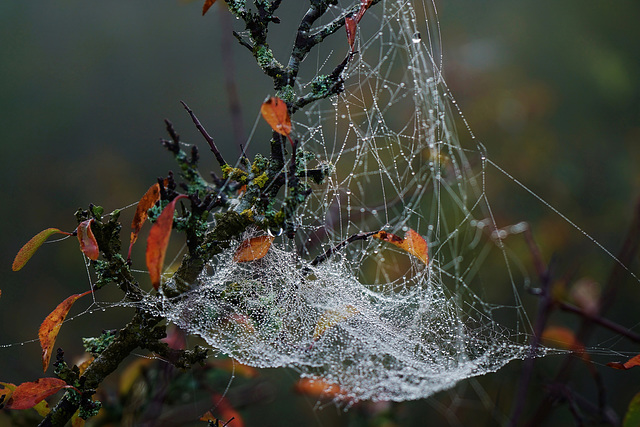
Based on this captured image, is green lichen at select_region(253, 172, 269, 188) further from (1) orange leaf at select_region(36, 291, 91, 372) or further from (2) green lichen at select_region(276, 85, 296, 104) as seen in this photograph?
(1) orange leaf at select_region(36, 291, 91, 372)

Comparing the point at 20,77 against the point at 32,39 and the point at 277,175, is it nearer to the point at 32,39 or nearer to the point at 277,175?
the point at 32,39

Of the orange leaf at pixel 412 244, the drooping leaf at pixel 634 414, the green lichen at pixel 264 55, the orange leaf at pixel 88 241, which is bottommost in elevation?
the drooping leaf at pixel 634 414

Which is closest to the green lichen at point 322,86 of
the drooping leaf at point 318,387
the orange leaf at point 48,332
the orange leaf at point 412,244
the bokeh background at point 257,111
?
the orange leaf at point 412,244

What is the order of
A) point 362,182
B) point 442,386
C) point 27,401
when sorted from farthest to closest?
point 362,182 → point 442,386 → point 27,401

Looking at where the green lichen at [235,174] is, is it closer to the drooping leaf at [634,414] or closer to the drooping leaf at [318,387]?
the drooping leaf at [318,387]

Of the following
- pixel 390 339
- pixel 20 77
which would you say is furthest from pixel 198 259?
pixel 20 77

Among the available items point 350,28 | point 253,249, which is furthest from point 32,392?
point 350,28
